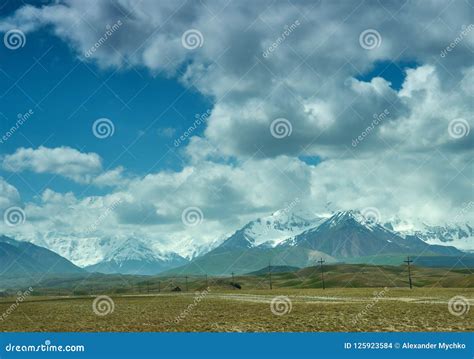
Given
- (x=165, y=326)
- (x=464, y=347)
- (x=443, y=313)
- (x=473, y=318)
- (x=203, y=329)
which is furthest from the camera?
(x=443, y=313)

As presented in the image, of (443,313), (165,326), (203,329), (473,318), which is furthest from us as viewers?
(443,313)

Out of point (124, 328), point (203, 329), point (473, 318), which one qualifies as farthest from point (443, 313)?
point (124, 328)

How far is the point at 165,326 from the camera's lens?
41281mm

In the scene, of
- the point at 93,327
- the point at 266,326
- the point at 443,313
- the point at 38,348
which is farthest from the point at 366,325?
the point at 38,348

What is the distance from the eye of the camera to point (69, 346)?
882 inches

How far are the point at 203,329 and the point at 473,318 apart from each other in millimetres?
23076

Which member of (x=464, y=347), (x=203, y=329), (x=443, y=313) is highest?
(x=443, y=313)

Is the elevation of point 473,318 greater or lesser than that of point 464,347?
greater

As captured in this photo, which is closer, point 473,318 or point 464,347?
point 464,347

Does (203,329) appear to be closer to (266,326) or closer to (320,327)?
(266,326)

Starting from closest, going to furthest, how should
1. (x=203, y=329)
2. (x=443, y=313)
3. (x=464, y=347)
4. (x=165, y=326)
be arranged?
(x=464, y=347), (x=203, y=329), (x=165, y=326), (x=443, y=313)

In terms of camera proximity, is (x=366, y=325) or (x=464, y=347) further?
(x=366, y=325)

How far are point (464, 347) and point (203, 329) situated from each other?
→ 20.7m

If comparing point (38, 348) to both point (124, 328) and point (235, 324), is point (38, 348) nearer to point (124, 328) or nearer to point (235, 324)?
point (124, 328)
